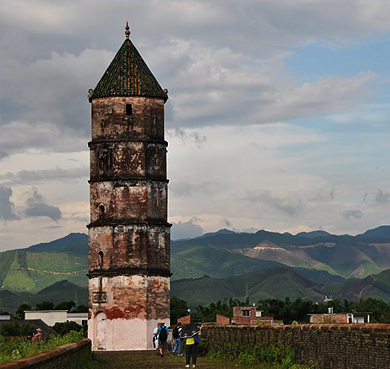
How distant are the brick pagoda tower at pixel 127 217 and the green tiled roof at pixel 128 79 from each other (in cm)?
7

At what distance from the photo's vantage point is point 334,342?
2405cm

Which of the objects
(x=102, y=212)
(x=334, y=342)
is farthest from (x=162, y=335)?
(x=102, y=212)

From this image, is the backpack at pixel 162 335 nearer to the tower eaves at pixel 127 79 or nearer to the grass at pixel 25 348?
the grass at pixel 25 348

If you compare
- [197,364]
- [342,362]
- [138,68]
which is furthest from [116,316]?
[342,362]

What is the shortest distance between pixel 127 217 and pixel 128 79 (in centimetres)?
929

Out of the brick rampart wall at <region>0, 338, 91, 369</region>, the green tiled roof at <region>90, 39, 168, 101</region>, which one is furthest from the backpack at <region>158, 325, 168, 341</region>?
the green tiled roof at <region>90, 39, 168, 101</region>

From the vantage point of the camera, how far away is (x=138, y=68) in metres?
70.6

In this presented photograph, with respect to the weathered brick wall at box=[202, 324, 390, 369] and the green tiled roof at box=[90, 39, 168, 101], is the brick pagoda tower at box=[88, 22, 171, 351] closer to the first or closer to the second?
the green tiled roof at box=[90, 39, 168, 101]

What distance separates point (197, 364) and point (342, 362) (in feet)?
38.9

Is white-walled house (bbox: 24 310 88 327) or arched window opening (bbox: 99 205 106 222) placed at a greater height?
arched window opening (bbox: 99 205 106 222)

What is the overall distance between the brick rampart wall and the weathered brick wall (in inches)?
219

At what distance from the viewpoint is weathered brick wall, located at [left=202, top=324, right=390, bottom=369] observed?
20609 millimetres

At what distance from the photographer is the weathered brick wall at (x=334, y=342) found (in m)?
20.6

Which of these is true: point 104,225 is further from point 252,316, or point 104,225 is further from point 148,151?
point 252,316
